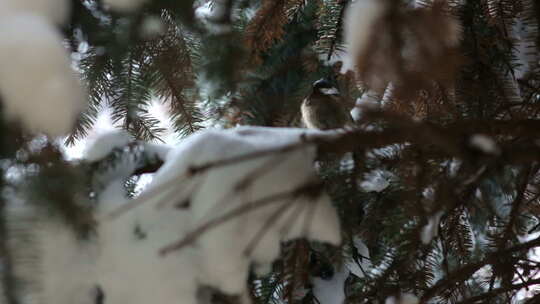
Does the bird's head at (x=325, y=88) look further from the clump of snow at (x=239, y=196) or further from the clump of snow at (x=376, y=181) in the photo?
the clump of snow at (x=239, y=196)

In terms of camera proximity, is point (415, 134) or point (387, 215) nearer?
point (415, 134)

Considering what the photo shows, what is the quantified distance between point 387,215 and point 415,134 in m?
0.57

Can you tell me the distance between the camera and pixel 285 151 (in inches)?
29.1

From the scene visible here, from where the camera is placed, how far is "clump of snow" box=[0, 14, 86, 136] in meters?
0.76

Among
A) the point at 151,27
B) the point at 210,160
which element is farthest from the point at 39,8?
the point at 210,160

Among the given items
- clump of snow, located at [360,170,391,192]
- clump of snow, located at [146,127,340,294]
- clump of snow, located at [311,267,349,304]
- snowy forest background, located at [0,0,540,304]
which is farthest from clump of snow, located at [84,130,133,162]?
clump of snow, located at [311,267,349,304]

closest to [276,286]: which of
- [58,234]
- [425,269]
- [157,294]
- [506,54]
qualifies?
[425,269]

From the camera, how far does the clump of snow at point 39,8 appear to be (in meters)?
0.83

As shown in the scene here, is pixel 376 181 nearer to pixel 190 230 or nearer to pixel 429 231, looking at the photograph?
pixel 429 231

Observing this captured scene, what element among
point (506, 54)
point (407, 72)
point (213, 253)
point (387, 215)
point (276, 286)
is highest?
point (407, 72)

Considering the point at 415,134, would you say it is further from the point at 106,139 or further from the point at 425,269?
the point at 425,269

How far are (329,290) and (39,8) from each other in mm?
1232

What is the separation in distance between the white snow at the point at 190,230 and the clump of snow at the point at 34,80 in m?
0.16

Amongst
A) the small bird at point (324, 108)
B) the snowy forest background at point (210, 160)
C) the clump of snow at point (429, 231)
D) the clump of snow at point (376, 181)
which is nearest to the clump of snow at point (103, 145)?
the snowy forest background at point (210, 160)
